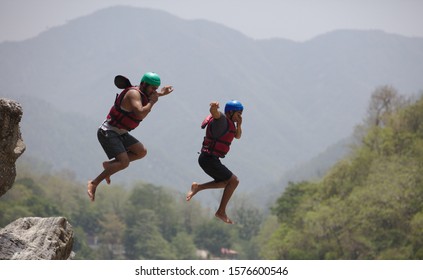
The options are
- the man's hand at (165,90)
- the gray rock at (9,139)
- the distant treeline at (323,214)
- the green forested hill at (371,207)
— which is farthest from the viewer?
the distant treeline at (323,214)

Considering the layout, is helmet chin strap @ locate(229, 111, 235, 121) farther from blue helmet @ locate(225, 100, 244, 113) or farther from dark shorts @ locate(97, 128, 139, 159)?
dark shorts @ locate(97, 128, 139, 159)

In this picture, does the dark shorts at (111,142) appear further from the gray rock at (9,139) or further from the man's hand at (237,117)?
the man's hand at (237,117)

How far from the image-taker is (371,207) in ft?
200

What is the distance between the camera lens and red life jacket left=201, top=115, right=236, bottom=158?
432 inches

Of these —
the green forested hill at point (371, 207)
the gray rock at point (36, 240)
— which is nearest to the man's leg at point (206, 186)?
the gray rock at point (36, 240)

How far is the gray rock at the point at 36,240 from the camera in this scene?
10.4 metres

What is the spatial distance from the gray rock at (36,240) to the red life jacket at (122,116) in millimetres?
1841

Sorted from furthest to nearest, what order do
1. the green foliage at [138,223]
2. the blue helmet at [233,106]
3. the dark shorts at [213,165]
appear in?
1. the green foliage at [138,223]
2. the dark shorts at [213,165]
3. the blue helmet at [233,106]

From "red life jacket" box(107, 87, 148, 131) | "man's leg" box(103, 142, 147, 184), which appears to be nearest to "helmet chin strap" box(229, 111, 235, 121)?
"red life jacket" box(107, 87, 148, 131)

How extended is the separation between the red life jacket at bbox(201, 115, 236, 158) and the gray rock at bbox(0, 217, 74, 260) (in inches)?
99.5

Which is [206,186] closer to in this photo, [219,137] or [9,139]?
[219,137]
